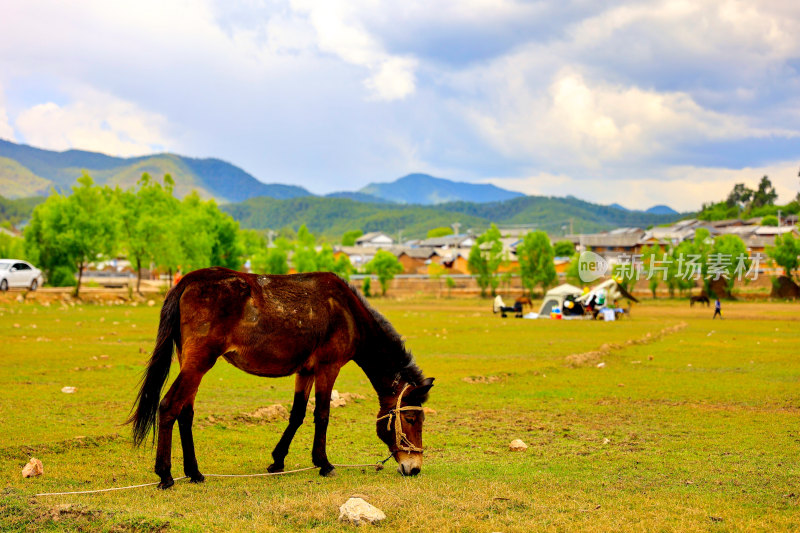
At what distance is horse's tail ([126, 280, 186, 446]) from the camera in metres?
8.48

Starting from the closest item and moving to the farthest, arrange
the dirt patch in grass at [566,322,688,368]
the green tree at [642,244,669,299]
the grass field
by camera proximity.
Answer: the grass field < the dirt patch in grass at [566,322,688,368] < the green tree at [642,244,669,299]

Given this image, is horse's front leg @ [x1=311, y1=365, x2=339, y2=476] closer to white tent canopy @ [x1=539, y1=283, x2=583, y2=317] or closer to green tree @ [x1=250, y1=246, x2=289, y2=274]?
white tent canopy @ [x1=539, y1=283, x2=583, y2=317]

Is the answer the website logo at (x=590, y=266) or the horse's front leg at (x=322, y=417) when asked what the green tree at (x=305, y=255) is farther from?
the horse's front leg at (x=322, y=417)

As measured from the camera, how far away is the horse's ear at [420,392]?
30.2 ft

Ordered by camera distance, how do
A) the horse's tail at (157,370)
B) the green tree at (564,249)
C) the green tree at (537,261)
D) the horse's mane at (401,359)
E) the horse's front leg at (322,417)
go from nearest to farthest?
the horse's tail at (157,370) → the horse's front leg at (322,417) → the horse's mane at (401,359) → the green tree at (537,261) → the green tree at (564,249)

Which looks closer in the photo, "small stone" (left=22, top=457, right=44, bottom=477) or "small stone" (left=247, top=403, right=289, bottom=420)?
"small stone" (left=22, top=457, right=44, bottom=477)

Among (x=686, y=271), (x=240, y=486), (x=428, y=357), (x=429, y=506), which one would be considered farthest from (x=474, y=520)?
(x=686, y=271)

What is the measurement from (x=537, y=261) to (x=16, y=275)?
58.9 meters

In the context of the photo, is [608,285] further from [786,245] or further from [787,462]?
[787,462]

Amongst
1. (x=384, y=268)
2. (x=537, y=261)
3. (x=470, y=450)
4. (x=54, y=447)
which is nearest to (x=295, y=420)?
(x=470, y=450)

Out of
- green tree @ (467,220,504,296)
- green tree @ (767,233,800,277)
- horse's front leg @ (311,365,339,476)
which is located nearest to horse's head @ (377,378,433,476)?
horse's front leg @ (311,365,339,476)

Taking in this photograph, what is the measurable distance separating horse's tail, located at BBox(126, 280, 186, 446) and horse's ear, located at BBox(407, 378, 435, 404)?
3.12m

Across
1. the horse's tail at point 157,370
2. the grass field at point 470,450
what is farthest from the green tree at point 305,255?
the horse's tail at point 157,370

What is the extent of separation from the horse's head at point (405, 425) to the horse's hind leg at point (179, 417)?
241cm
